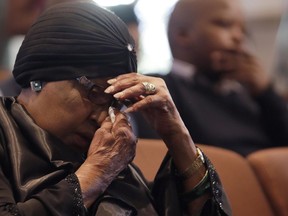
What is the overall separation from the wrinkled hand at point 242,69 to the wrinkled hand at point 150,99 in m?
1.48

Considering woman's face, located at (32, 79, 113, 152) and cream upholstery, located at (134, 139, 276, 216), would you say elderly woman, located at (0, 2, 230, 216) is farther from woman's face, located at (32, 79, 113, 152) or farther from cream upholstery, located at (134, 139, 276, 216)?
cream upholstery, located at (134, 139, 276, 216)

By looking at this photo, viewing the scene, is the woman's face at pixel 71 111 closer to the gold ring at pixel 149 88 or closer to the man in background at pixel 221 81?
the gold ring at pixel 149 88

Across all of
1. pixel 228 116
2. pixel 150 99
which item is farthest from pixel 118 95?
pixel 228 116

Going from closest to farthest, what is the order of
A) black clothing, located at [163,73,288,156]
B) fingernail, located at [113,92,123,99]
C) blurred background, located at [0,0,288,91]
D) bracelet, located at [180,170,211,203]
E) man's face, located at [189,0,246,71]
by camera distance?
fingernail, located at [113,92,123,99], bracelet, located at [180,170,211,203], black clothing, located at [163,73,288,156], man's face, located at [189,0,246,71], blurred background, located at [0,0,288,91]

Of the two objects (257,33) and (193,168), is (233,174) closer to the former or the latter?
(193,168)

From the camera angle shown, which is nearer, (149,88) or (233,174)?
(149,88)

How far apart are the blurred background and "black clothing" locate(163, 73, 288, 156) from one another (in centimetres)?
195

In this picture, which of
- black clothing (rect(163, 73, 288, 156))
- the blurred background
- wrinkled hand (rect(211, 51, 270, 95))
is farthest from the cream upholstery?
the blurred background

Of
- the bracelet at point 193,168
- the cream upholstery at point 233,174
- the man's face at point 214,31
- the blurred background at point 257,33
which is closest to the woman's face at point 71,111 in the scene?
the bracelet at point 193,168

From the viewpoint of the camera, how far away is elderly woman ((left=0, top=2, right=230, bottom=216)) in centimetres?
141

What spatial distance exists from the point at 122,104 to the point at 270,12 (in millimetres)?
5023

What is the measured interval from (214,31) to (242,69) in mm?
250

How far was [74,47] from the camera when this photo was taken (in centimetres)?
144

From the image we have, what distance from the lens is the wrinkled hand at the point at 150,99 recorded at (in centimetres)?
145
